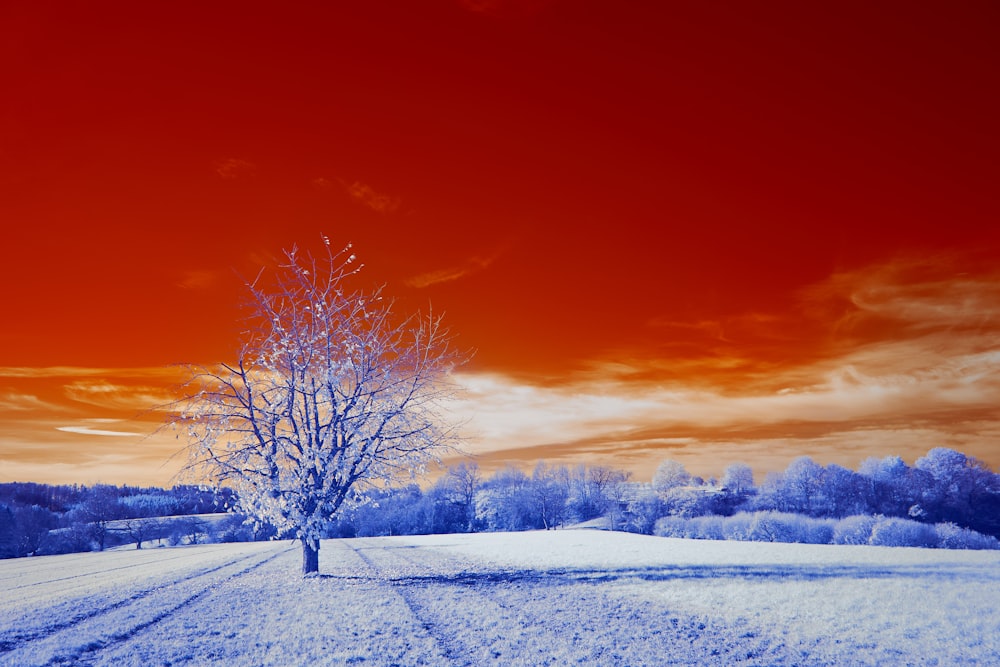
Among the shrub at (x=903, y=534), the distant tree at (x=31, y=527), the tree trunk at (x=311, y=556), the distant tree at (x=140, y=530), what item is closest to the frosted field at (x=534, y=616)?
the tree trunk at (x=311, y=556)

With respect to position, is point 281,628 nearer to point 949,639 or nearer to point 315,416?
point 315,416

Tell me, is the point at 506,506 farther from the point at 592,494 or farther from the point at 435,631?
the point at 435,631

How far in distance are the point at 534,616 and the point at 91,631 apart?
14072mm

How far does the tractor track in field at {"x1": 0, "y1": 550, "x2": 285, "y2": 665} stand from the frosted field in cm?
9

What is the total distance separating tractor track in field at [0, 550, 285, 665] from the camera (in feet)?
50.3

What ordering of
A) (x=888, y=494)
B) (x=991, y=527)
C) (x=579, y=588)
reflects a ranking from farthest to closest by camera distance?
(x=888, y=494), (x=991, y=527), (x=579, y=588)

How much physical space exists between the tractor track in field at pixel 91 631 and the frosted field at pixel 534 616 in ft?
0.29

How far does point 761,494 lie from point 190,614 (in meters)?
96.3

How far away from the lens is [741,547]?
46.1 meters

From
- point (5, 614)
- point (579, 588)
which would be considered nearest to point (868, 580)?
point (579, 588)

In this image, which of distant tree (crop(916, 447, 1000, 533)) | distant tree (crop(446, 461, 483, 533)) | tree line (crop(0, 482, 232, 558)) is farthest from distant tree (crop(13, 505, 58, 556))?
distant tree (crop(916, 447, 1000, 533))

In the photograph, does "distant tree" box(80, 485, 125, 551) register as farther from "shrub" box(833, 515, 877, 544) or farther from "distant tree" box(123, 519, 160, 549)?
"shrub" box(833, 515, 877, 544)

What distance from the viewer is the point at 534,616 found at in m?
19.7

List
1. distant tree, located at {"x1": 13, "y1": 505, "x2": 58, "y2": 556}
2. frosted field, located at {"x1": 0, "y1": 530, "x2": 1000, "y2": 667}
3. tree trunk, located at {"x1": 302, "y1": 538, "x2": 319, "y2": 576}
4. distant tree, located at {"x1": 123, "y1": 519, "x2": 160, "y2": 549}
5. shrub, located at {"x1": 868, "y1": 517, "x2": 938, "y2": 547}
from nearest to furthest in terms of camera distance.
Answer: frosted field, located at {"x1": 0, "y1": 530, "x2": 1000, "y2": 667} → tree trunk, located at {"x1": 302, "y1": 538, "x2": 319, "y2": 576} → shrub, located at {"x1": 868, "y1": 517, "x2": 938, "y2": 547} → distant tree, located at {"x1": 13, "y1": 505, "x2": 58, "y2": 556} → distant tree, located at {"x1": 123, "y1": 519, "x2": 160, "y2": 549}
